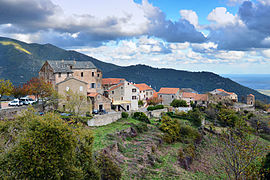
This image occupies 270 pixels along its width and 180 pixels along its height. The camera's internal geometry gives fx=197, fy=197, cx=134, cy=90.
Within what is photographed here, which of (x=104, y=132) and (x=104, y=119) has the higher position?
(x=104, y=119)

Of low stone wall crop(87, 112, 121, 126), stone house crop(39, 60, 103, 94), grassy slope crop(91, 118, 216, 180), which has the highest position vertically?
stone house crop(39, 60, 103, 94)

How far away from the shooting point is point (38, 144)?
51.7ft

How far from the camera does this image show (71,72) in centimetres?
5666

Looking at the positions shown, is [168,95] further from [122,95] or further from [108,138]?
[108,138]

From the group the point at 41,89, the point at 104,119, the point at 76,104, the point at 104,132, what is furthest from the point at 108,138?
the point at 41,89

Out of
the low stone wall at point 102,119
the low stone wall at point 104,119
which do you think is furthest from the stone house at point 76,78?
the low stone wall at point 102,119

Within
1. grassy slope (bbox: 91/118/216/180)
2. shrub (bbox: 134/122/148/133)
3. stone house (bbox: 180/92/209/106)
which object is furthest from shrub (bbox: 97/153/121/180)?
stone house (bbox: 180/92/209/106)

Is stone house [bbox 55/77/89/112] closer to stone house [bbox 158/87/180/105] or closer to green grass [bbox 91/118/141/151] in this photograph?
green grass [bbox 91/118/141/151]

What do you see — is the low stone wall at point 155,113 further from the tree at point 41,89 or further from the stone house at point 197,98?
the stone house at point 197,98

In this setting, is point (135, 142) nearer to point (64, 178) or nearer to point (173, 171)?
point (173, 171)

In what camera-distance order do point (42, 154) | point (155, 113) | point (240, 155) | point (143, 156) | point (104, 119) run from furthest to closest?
point (155, 113), point (104, 119), point (143, 156), point (240, 155), point (42, 154)

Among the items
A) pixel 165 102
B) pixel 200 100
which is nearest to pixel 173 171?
pixel 165 102

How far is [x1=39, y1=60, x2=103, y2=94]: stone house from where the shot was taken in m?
53.5

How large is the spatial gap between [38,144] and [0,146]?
5568mm
